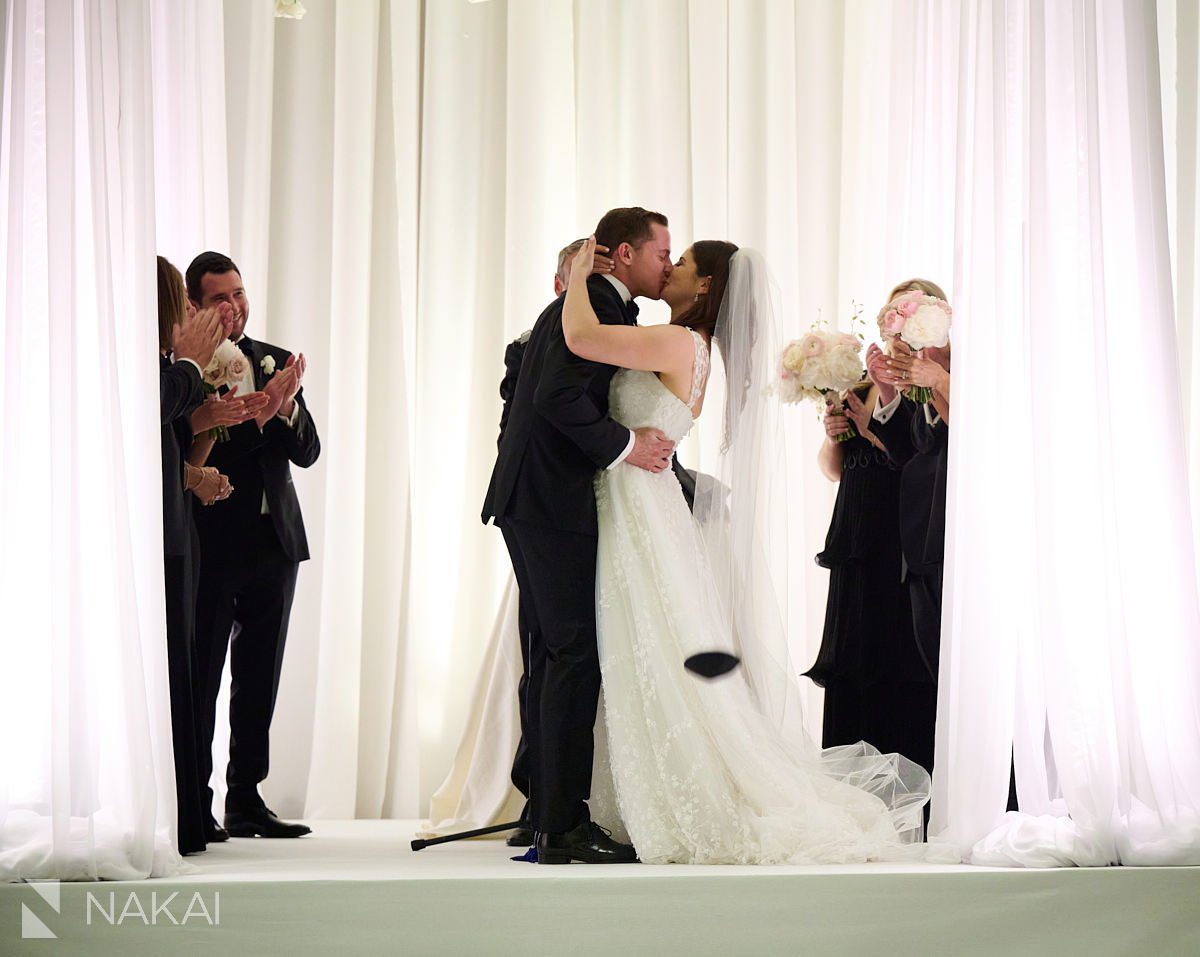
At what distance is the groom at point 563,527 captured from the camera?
3088 millimetres

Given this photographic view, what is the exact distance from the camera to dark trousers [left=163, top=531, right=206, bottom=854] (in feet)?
10.9

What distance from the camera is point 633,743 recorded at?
3104 mm

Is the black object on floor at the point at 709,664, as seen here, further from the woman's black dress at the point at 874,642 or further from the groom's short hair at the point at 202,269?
the groom's short hair at the point at 202,269

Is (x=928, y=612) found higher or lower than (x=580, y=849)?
higher

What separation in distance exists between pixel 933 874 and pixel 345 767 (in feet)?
9.85

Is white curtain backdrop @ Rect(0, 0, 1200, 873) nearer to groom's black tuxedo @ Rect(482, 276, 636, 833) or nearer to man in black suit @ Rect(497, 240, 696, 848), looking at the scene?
groom's black tuxedo @ Rect(482, 276, 636, 833)

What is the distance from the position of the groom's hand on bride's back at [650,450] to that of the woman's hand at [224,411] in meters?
1.20

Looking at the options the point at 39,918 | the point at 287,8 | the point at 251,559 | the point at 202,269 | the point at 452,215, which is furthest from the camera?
the point at 452,215

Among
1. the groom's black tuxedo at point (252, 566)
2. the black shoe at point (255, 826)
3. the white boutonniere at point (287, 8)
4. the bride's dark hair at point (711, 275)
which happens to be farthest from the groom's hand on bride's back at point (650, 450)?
the white boutonniere at point (287, 8)

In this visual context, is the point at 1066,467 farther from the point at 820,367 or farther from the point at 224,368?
the point at 224,368

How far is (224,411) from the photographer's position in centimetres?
367

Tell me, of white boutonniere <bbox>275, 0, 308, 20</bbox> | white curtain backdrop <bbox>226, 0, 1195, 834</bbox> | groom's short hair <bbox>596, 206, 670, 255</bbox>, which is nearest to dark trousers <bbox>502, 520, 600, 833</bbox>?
groom's short hair <bbox>596, 206, 670, 255</bbox>

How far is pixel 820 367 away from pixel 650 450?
962 mm

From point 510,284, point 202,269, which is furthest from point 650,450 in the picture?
point 510,284
